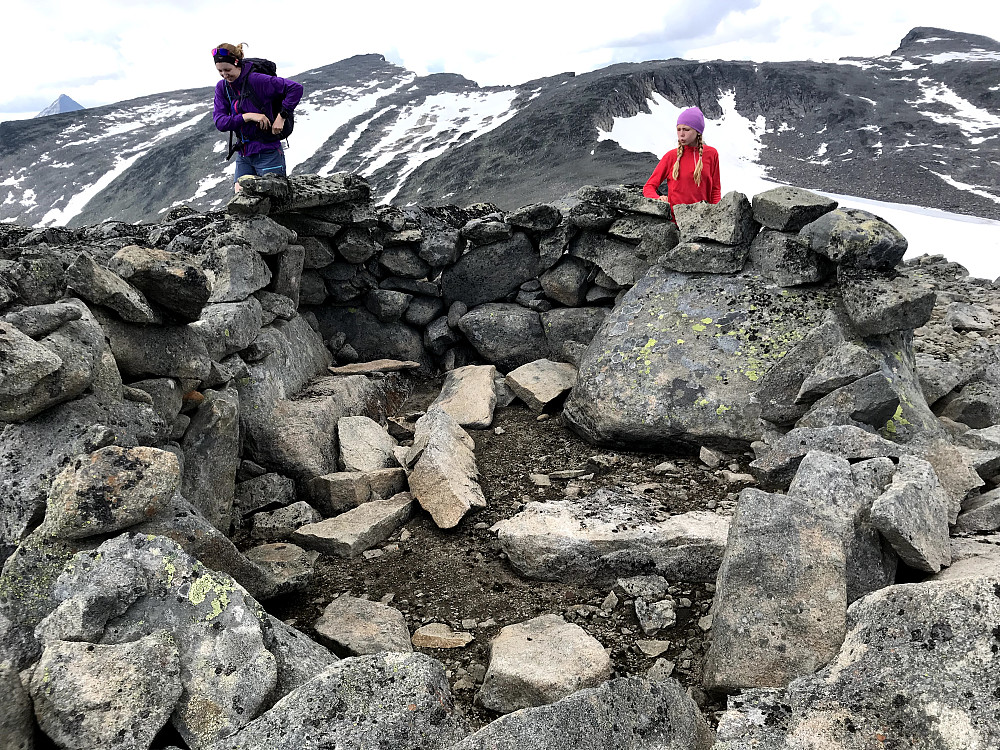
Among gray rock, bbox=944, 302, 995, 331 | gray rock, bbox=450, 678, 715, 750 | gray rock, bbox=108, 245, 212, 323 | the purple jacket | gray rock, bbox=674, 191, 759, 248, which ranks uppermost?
the purple jacket

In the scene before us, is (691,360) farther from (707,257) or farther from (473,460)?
(473,460)

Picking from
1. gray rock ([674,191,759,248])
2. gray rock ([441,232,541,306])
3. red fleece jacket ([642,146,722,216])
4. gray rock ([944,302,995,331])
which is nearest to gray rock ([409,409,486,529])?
gray rock ([441,232,541,306])

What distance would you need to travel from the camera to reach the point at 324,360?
9703 mm

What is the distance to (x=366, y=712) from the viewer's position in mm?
2971

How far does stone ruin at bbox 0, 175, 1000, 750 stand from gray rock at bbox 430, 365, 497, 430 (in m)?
0.04

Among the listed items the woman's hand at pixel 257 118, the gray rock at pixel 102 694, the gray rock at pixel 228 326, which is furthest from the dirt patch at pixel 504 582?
the woman's hand at pixel 257 118

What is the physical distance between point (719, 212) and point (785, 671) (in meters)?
6.16

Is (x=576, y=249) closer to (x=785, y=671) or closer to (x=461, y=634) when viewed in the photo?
(x=461, y=634)

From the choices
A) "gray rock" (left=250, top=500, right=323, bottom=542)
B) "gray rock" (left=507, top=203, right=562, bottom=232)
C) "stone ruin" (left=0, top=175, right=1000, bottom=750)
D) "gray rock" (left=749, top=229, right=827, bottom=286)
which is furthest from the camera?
"gray rock" (left=507, top=203, right=562, bottom=232)

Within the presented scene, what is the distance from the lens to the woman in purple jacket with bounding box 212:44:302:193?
27.2 feet

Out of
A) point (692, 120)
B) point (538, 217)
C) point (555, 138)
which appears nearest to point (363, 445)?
point (538, 217)

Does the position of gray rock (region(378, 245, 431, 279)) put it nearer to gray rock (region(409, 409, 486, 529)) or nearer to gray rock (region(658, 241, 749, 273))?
gray rock (region(409, 409, 486, 529))

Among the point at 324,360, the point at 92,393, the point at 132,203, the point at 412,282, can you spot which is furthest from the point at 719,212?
the point at 132,203

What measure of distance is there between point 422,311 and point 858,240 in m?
6.37
